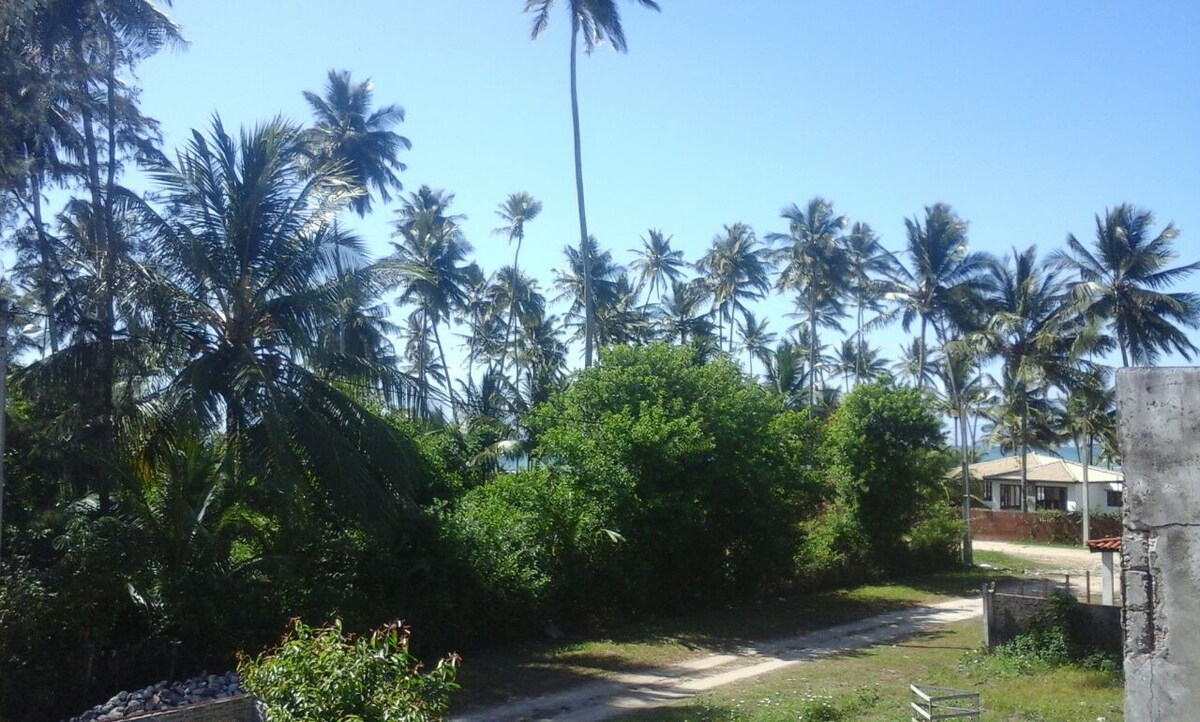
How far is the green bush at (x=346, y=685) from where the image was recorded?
6.80m

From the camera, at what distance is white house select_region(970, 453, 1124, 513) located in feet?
167

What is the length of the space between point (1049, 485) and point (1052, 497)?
1426mm

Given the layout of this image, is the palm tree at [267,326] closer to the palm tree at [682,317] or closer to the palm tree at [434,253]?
the palm tree at [434,253]

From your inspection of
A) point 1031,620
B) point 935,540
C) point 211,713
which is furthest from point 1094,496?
point 211,713

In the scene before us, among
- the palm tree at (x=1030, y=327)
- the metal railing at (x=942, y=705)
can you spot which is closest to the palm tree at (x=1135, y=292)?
the palm tree at (x=1030, y=327)

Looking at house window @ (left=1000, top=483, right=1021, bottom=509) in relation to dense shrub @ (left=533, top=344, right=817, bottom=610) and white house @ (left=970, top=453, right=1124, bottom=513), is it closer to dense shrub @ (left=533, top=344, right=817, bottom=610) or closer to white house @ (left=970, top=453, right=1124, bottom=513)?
white house @ (left=970, top=453, right=1124, bottom=513)

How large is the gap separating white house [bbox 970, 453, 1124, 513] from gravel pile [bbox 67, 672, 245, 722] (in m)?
43.5

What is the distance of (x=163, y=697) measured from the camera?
1132 cm

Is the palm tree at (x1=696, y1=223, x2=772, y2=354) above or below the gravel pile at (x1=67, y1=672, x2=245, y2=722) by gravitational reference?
above

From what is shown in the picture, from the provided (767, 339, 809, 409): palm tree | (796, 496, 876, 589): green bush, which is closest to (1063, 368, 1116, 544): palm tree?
(767, 339, 809, 409): palm tree

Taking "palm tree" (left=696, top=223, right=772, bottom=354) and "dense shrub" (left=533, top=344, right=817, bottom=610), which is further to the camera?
"palm tree" (left=696, top=223, right=772, bottom=354)

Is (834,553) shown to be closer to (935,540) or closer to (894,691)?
(935,540)

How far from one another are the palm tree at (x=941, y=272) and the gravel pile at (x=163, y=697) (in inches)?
1345

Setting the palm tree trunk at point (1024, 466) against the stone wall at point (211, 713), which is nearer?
the stone wall at point (211, 713)
